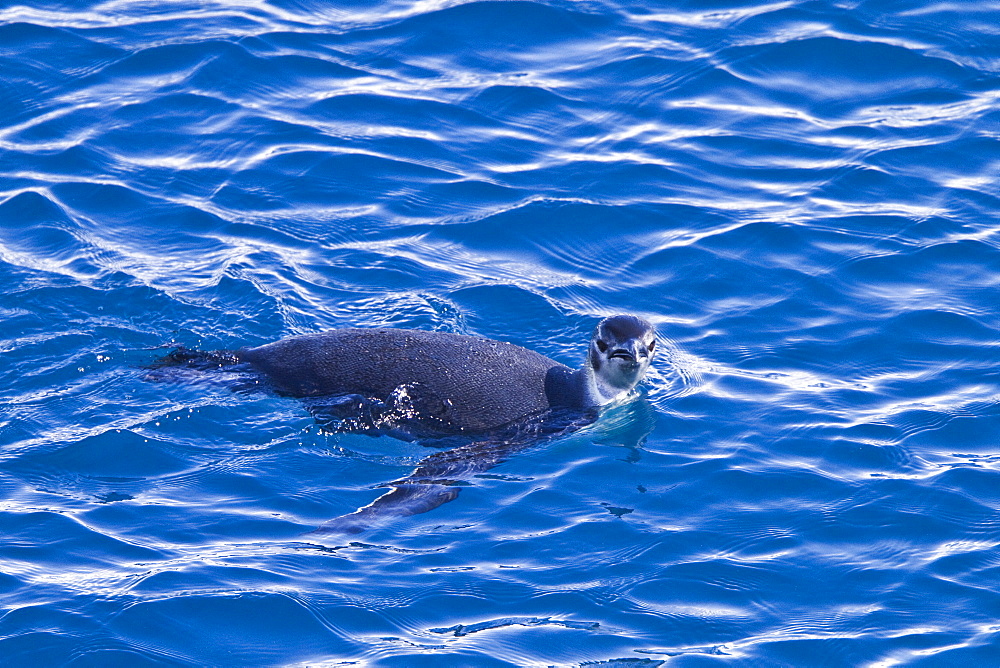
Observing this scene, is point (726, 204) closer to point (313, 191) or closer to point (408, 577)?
point (313, 191)

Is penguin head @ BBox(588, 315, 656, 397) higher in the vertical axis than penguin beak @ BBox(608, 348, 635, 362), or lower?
higher

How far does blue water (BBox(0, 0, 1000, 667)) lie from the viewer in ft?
26.0

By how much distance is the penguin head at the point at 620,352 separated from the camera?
32.2ft

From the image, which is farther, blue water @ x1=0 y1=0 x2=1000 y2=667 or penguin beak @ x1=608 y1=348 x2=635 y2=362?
penguin beak @ x1=608 y1=348 x2=635 y2=362

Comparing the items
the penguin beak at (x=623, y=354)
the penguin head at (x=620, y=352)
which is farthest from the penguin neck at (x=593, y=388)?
the penguin beak at (x=623, y=354)

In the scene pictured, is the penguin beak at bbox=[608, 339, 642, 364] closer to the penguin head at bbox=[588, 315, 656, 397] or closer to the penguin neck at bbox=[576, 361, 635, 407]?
the penguin head at bbox=[588, 315, 656, 397]

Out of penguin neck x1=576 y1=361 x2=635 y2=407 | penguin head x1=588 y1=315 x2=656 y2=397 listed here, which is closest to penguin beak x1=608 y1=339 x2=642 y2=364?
penguin head x1=588 y1=315 x2=656 y2=397

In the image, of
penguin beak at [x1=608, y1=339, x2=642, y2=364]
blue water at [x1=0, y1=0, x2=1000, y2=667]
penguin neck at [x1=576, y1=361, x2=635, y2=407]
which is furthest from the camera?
penguin neck at [x1=576, y1=361, x2=635, y2=407]

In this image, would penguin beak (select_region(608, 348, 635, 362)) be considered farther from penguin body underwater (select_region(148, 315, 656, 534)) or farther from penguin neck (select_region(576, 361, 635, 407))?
penguin neck (select_region(576, 361, 635, 407))

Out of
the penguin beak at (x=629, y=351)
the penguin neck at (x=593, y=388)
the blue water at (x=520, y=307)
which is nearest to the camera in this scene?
the blue water at (x=520, y=307)

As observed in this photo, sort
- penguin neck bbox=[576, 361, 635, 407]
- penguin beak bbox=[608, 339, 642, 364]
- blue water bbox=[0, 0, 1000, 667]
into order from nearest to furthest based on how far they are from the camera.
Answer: blue water bbox=[0, 0, 1000, 667], penguin beak bbox=[608, 339, 642, 364], penguin neck bbox=[576, 361, 635, 407]

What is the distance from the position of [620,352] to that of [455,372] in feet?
4.26

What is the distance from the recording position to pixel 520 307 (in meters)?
11.7

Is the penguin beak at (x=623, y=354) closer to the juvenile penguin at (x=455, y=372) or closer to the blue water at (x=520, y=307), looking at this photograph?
the juvenile penguin at (x=455, y=372)
